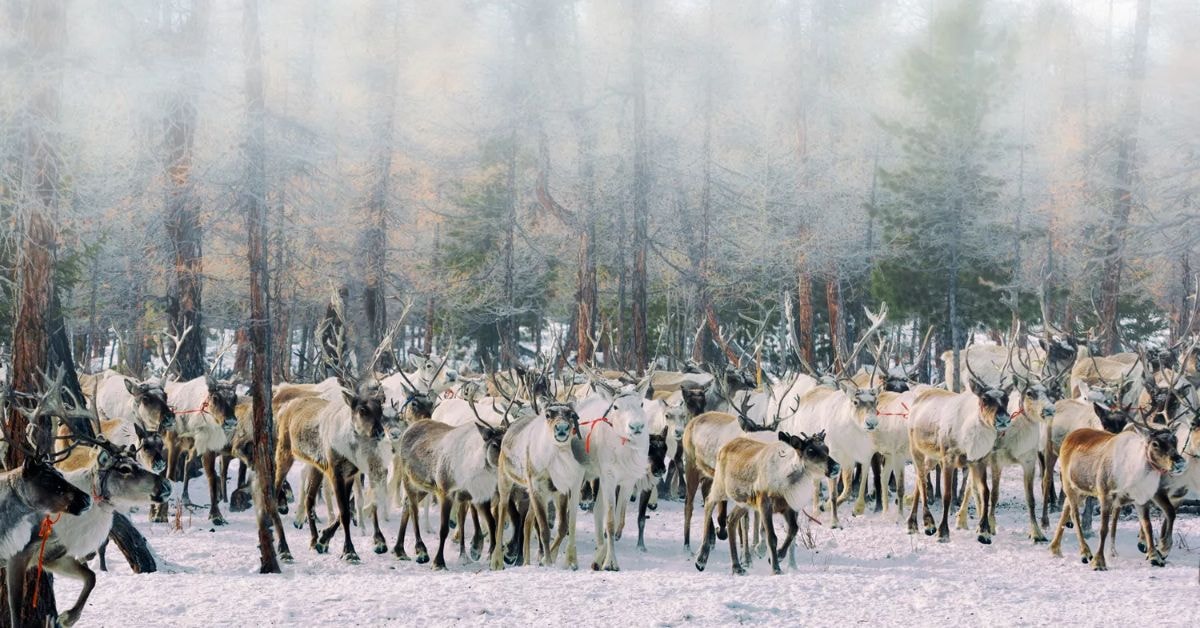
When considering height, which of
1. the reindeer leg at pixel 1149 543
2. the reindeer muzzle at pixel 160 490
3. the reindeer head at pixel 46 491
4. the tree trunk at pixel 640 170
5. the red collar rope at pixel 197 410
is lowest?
the reindeer leg at pixel 1149 543

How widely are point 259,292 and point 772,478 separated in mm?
6253

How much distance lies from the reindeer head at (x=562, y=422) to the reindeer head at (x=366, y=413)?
206 cm

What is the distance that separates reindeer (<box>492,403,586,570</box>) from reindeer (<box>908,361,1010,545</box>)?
4602mm

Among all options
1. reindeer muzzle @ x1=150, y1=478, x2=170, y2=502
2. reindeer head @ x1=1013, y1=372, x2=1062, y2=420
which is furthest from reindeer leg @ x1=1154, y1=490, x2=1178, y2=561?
reindeer muzzle @ x1=150, y1=478, x2=170, y2=502

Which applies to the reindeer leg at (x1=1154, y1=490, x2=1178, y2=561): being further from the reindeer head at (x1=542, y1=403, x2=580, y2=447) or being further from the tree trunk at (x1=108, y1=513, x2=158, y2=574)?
the tree trunk at (x1=108, y1=513, x2=158, y2=574)

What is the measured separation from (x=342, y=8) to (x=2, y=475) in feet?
96.1

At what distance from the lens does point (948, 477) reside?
13.4 m

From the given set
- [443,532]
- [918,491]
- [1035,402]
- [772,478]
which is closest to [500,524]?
[443,532]

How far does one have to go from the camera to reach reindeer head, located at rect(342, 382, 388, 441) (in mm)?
12562

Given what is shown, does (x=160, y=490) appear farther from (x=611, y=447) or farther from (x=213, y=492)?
(x=213, y=492)

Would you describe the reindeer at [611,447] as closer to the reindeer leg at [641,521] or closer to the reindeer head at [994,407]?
the reindeer leg at [641,521]

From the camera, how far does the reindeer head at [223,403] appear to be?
50.3 feet

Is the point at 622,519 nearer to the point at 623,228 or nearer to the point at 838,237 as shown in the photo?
the point at 623,228

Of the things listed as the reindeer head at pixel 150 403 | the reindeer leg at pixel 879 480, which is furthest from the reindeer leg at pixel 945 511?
the reindeer head at pixel 150 403
